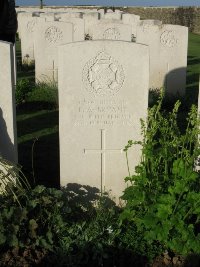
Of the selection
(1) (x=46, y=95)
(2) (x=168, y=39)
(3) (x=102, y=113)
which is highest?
(2) (x=168, y=39)

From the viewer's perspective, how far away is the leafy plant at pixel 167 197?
3.22m

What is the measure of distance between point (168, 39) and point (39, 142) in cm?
346

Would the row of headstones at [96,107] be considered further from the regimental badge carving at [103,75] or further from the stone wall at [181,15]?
the stone wall at [181,15]

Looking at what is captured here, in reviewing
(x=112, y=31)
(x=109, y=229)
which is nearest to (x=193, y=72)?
(x=112, y=31)

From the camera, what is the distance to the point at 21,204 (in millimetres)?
3533

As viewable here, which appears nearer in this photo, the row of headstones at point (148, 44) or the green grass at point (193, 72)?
the row of headstones at point (148, 44)

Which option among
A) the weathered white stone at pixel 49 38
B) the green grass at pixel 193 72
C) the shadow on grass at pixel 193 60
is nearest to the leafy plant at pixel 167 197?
the green grass at pixel 193 72

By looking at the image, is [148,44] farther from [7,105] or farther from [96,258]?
[96,258]

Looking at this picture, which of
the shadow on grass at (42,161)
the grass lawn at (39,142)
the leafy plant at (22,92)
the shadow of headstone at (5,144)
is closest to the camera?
the shadow of headstone at (5,144)

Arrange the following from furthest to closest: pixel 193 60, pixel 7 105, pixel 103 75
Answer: pixel 193 60 < pixel 7 105 < pixel 103 75

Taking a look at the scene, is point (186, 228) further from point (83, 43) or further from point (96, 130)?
point (83, 43)

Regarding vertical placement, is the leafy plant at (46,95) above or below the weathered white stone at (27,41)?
below

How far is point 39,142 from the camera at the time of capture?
6.00 metres

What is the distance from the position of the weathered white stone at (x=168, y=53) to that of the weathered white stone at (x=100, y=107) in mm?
4424
